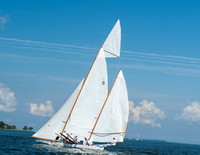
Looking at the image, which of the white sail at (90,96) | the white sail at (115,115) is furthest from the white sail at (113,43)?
the white sail at (115,115)

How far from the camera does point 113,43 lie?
53.9 m

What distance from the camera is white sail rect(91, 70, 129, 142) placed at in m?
51.9

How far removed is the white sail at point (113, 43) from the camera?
53.3 meters

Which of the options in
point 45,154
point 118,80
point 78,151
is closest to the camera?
point 45,154

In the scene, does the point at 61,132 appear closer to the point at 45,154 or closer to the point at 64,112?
the point at 64,112

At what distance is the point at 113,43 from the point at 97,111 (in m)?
12.7

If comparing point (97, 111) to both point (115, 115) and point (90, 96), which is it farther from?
point (115, 115)

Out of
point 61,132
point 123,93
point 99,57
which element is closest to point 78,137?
point 61,132

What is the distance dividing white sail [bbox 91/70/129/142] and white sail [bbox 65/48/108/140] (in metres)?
1.87

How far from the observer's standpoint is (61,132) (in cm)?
5462

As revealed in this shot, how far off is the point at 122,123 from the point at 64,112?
36.6 feet

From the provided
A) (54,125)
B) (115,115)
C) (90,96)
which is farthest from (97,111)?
(54,125)

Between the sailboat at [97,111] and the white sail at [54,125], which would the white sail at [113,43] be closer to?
the sailboat at [97,111]

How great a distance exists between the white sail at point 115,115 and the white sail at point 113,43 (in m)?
3.94
